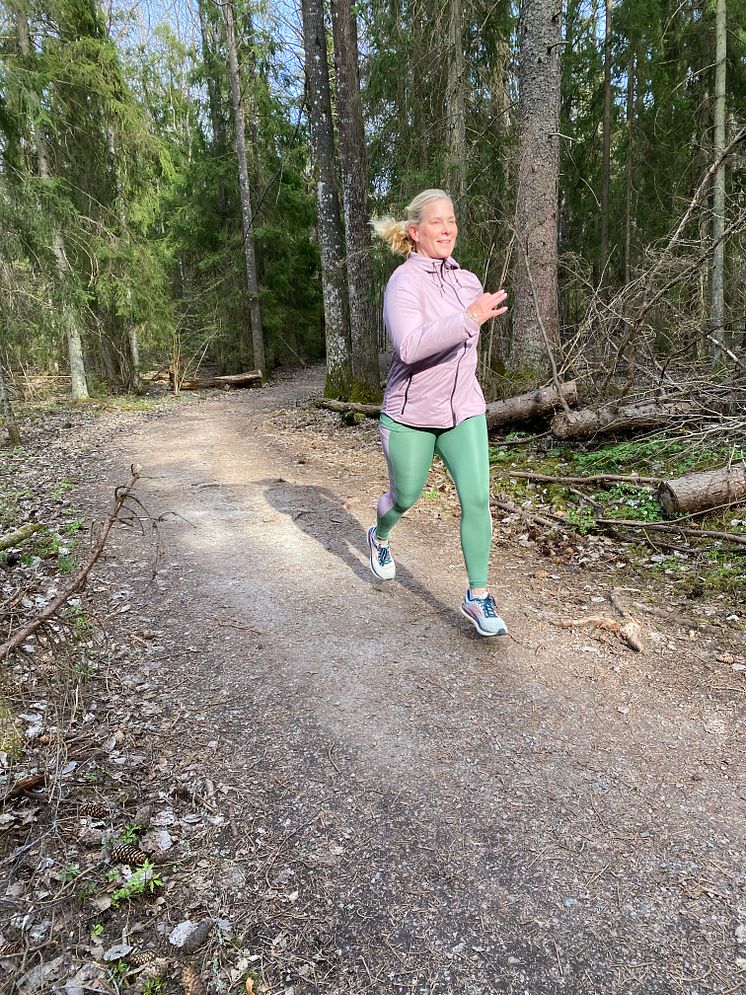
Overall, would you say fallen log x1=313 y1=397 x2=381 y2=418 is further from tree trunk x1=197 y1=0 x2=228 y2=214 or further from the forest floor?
tree trunk x1=197 y1=0 x2=228 y2=214

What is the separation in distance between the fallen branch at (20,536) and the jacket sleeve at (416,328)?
3829mm

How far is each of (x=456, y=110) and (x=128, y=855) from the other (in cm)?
1048

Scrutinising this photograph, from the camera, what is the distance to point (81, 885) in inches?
80.4

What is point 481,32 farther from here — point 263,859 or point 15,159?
point 263,859

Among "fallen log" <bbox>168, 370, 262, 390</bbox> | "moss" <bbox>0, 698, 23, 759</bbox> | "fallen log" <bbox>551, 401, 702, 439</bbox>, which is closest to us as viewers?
"moss" <bbox>0, 698, 23, 759</bbox>

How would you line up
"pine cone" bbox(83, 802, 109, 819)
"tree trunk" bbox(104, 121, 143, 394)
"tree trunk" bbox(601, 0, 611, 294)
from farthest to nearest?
"tree trunk" bbox(601, 0, 611, 294)
"tree trunk" bbox(104, 121, 143, 394)
"pine cone" bbox(83, 802, 109, 819)

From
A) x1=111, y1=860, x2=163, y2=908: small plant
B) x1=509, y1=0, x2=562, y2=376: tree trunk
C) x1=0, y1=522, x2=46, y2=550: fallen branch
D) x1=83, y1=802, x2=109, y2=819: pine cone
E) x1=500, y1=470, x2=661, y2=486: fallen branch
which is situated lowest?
x1=111, y1=860, x2=163, y2=908: small plant

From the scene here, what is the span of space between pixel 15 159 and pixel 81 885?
14.8 metres

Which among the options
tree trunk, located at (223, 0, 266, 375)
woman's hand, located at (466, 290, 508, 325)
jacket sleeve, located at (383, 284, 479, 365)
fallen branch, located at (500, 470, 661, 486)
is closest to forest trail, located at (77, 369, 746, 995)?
fallen branch, located at (500, 470, 661, 486)

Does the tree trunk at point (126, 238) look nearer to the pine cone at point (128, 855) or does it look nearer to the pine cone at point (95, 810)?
the pine cone at point (95, 810)

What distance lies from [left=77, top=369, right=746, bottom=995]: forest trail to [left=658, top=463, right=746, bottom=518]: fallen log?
3.59ft

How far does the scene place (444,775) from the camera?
252 centimetres

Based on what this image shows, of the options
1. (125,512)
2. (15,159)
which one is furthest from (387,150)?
(125,512)

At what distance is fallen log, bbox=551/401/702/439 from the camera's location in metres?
5.75
